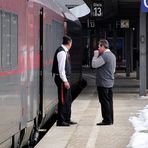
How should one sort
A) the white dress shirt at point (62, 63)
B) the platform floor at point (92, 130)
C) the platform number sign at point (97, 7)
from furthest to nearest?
the platform number sign at point (97, 7) < the white dress shirt at point (62, 63) < the platform floor at point (92, 130)

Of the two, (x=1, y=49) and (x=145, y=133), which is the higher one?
(x=1, y=49)

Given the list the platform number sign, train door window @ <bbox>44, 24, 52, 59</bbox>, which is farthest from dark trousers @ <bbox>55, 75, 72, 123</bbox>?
the platform number sign

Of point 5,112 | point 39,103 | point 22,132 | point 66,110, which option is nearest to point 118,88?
point 66,110

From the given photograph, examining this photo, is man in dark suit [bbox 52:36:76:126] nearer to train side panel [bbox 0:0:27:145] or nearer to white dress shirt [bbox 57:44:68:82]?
white dress shirt [bbox 57:44:68:82]

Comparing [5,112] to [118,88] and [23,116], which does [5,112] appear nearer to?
[23,116]

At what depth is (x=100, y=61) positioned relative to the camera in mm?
12789

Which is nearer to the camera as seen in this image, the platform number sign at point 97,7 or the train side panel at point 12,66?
the train side panel at point 12,66

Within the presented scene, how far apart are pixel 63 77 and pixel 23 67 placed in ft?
11.5

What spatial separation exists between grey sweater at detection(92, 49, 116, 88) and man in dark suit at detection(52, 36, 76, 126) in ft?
2.13

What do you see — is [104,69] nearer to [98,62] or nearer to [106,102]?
[98,62]

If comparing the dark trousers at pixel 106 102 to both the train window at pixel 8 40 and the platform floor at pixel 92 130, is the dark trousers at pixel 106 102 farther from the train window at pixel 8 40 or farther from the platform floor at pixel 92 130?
the train window at pixel 8 40

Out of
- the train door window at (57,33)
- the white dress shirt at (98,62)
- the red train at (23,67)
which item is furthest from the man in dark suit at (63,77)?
the train door window at (57,33)

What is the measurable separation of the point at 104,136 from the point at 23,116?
310cm

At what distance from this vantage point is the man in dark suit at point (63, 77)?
40.1ft
